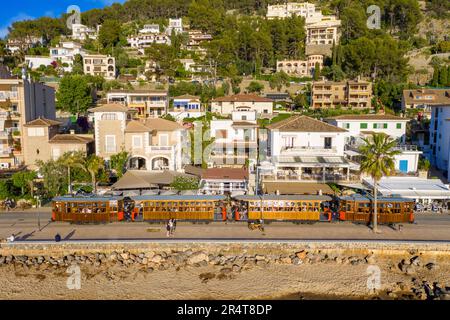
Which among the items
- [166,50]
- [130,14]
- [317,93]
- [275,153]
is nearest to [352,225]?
[275,153]

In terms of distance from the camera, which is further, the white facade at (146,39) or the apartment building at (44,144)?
the white facade at (146,39)

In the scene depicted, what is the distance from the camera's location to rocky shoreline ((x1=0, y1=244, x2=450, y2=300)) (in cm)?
2577

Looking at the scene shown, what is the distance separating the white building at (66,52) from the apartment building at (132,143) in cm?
6927

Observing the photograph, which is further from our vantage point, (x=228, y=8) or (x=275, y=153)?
(x=228, y=8)

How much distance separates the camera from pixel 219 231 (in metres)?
30.0

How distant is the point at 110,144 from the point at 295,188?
68.4 ft

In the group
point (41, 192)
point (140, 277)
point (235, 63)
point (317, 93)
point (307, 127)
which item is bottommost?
point (140, 277)

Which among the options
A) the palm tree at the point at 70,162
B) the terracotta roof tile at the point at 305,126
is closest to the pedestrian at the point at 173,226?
the palm tree at the point at 70,162

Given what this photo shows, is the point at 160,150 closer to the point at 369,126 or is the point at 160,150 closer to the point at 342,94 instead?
the point at 369,126

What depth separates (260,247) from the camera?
27.7 metres

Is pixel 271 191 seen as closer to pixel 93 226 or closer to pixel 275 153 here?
pixel 275 153

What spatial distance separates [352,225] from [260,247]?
8265 mm

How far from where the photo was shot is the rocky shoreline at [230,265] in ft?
84.5

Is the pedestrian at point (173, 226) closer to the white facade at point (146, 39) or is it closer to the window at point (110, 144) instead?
the window at point (110, 144)
